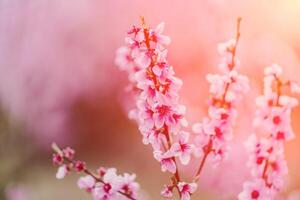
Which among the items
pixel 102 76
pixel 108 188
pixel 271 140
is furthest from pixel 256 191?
pixel 102 76

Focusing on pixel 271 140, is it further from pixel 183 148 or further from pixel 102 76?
pixel 102 76

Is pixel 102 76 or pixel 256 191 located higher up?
pixel 102 76

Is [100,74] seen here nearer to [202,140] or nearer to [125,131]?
[125,131]

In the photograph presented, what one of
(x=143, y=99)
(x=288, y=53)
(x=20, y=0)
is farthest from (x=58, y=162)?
(x=288, y=53)

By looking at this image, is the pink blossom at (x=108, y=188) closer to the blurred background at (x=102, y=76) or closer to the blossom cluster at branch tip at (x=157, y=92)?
the blossom cluster at branch tip at (x=157, y=92)

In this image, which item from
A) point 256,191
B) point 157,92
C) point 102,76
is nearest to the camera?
point 157,92

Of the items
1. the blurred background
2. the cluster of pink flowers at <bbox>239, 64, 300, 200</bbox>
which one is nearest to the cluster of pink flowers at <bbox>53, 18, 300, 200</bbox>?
the cluster of pink flowers at <bbox>239, 64, 300, 200</bbox>

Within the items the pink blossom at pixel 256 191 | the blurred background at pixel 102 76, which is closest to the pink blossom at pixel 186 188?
the pink blossom at pixel 256 191

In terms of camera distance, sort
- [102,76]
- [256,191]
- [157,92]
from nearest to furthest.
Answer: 1. [157,92]
2. [256,191]
3. [102,76]
